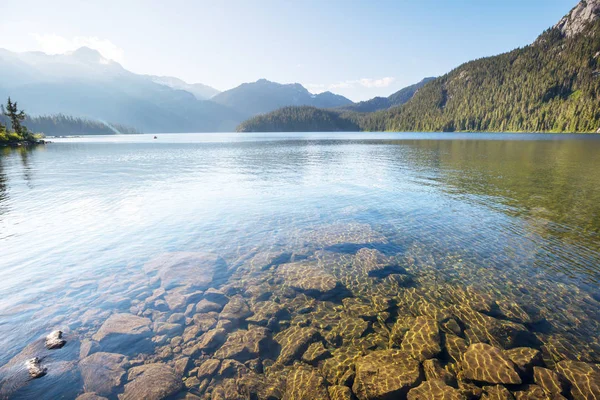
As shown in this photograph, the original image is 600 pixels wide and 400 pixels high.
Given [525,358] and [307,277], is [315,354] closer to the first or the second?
→ [307,277]

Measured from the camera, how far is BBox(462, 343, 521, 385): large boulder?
838cm

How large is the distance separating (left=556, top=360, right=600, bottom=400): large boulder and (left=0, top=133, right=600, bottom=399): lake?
0.19 feet

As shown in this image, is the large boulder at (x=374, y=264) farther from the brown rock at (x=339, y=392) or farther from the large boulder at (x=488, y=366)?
the brown rock at (x=339, y=392)

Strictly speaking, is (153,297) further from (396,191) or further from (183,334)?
(396,191)

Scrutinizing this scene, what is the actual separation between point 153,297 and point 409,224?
63.6ft

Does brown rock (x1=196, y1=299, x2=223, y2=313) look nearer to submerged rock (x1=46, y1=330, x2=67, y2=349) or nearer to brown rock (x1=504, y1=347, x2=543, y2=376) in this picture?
submerged rock (x1=46, y1=330, x2=67, y2=349)

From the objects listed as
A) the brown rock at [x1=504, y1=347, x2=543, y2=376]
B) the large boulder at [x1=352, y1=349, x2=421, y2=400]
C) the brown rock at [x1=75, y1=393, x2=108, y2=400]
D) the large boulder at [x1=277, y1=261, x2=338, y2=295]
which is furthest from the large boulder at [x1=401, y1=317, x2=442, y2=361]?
the brown rock at [x1=75, y1=393, x2=108, y2=400]

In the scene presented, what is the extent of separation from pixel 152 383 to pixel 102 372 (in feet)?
6.46

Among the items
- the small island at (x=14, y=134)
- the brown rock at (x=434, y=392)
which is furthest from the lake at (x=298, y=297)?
the small island at (x=14, y=134)

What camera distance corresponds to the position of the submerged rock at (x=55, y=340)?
10.0 m

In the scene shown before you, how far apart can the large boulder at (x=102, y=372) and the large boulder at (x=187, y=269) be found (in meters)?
4.79

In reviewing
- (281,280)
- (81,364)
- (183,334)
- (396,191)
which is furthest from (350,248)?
(396,191)

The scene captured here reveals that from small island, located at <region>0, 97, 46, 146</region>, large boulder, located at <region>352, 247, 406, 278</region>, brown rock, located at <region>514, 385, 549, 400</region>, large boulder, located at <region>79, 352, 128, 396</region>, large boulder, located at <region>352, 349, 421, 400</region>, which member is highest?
small island, located at <region>0, 97, 46, 146</region>

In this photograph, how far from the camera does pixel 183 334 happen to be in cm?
1077
